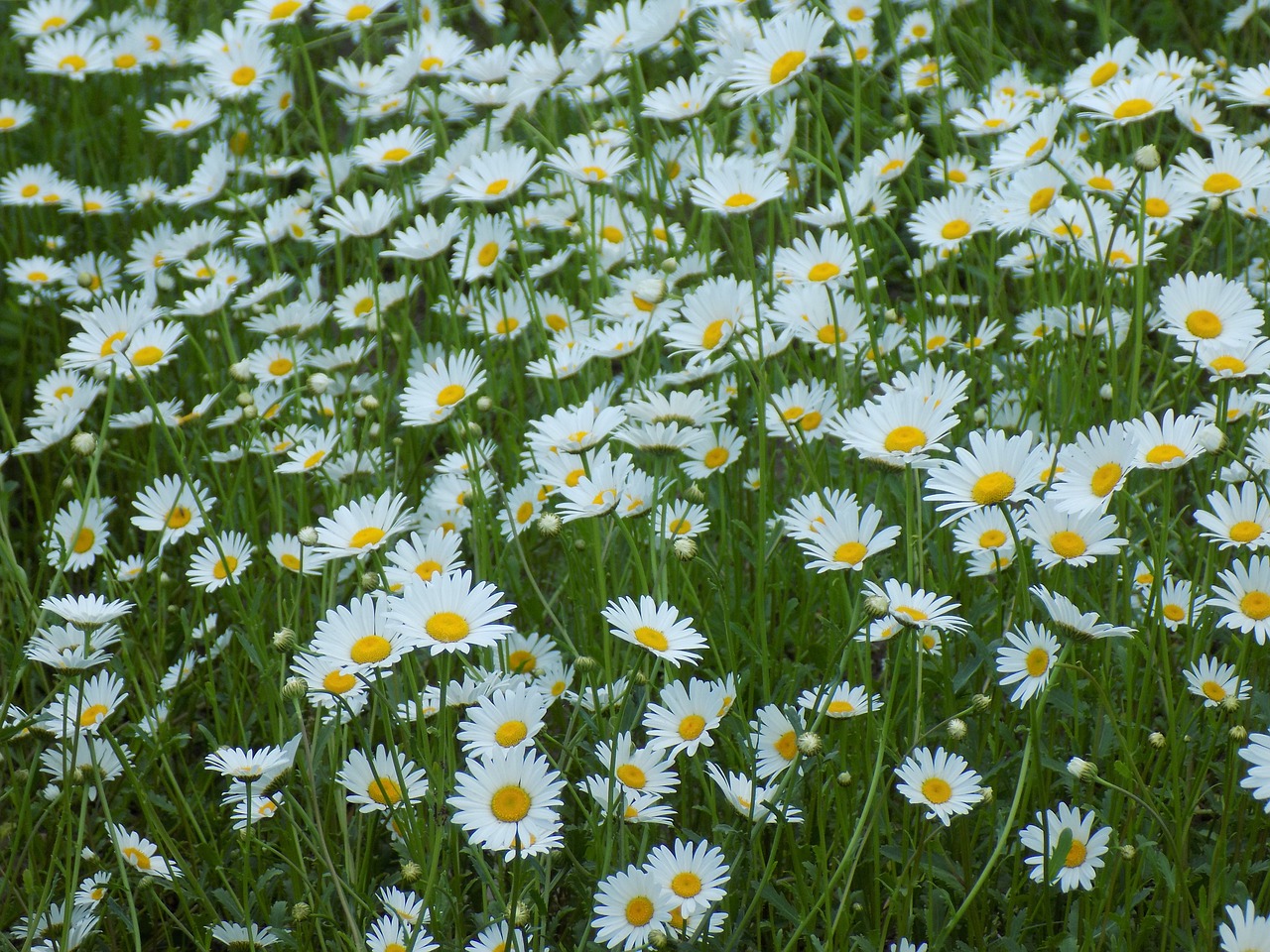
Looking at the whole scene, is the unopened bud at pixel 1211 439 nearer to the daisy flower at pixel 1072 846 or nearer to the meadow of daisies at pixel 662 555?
the meadow of daisies at pixel 662 555

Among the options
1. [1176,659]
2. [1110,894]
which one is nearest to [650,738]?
[1110,894]

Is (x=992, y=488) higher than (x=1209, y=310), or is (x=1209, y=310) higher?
(x=1209, y=310)

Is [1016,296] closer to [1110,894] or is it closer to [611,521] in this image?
[611,521]

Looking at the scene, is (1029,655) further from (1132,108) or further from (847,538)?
(1132,108)

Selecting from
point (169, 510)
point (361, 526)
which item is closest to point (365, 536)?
point (361, 526)

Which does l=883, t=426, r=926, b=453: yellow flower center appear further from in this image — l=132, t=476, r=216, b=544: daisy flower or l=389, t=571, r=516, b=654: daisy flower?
l=132, t=476, r=216, b=544: daisy flower

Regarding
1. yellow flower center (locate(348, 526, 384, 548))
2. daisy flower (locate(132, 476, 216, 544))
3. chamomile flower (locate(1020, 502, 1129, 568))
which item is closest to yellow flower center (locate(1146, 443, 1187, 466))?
chamomile flower (locate(1020, 502, 1129, 568))
